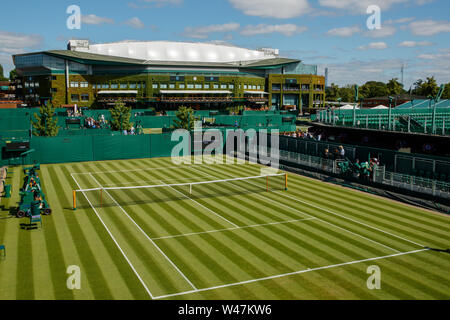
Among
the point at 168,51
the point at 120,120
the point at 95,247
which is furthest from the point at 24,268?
the point at 168,51

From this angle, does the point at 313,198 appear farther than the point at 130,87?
No

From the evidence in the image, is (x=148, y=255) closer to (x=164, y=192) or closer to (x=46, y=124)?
(x=164, y=192)

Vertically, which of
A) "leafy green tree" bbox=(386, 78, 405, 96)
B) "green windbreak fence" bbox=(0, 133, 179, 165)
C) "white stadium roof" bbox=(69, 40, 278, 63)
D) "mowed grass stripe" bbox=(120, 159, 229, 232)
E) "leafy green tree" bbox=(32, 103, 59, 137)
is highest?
"white stadium roof" bbox=(69, 40, 278, 63)

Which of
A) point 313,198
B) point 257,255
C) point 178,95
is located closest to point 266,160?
point 313,198

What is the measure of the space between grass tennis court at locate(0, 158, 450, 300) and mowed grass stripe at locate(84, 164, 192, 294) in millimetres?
49

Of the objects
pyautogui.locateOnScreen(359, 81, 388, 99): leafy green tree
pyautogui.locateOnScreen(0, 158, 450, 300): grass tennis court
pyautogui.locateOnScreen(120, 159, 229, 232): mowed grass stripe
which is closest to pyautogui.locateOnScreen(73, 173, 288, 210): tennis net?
pyautogui.locateOnScreen(0, 158, 450, 300): grass tennis court

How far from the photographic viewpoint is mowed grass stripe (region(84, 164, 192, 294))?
48.5ft

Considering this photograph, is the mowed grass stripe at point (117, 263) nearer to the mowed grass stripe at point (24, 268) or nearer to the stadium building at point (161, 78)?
the mowed grass stripe at point (24, 268)

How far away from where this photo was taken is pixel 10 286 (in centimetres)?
1443

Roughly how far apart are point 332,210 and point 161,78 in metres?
99.6

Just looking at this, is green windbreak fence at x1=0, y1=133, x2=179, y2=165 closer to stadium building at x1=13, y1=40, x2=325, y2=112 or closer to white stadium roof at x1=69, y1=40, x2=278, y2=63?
stadium building at x1=13, y1=40, x2=325, y2=112

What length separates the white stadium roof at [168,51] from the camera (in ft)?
426

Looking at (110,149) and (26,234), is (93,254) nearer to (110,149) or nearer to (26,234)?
(26,234)
